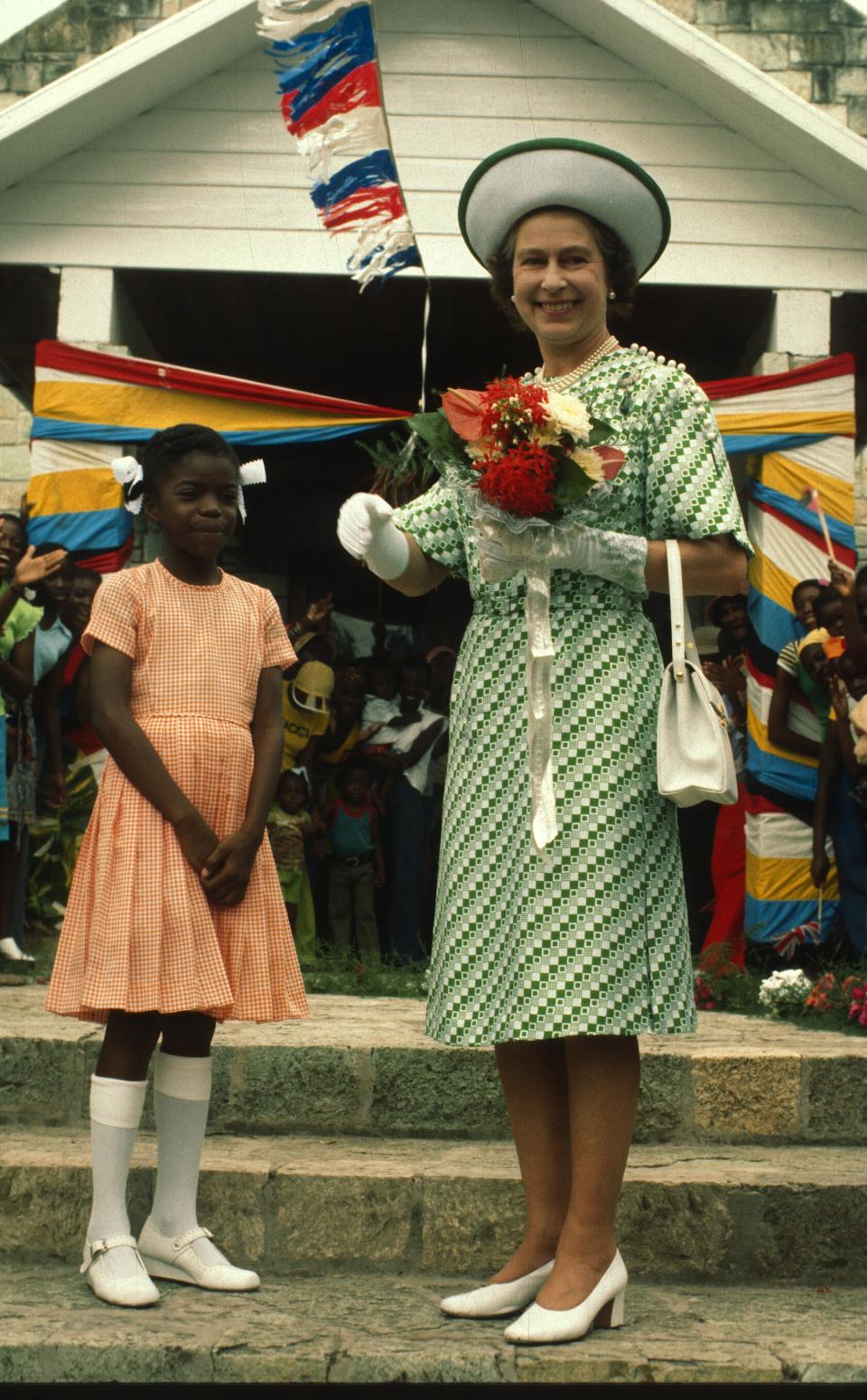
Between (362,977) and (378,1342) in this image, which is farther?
(362,977)

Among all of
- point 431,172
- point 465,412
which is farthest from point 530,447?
point 431,172

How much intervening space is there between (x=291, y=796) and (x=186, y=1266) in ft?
15.1

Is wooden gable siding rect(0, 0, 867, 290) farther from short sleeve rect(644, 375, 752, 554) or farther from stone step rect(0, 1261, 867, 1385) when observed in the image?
stone step rect(0, 1261, 867, 1385)

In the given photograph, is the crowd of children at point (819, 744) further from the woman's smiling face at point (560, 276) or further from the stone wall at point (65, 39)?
the stone wall at point (65, 39)

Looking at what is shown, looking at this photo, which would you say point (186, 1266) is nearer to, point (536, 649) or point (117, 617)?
point (117, 617)

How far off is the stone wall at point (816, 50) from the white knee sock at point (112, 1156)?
279 inches

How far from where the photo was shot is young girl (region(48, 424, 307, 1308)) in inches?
120

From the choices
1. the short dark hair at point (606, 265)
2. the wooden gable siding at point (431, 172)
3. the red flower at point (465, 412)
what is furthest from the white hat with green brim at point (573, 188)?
the wooden gable siding at point (431, 172)

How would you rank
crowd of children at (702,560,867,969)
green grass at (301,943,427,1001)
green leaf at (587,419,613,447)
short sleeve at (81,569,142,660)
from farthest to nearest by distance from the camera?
1. crowd of children at (702,560,867,969)
2. green grass at (301,943,427,1001)
3. short sleeve at (81,569,142,660)
4. green leaf at (587,419,613,447)

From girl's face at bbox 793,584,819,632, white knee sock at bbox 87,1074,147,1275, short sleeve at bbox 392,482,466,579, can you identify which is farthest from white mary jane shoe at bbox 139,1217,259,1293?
girl's face at bbox 793,584,819,632

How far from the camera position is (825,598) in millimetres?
6789

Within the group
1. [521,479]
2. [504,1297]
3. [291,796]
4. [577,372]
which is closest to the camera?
[521,479]

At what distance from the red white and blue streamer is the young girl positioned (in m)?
3.79

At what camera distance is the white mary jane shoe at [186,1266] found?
10.2ft
